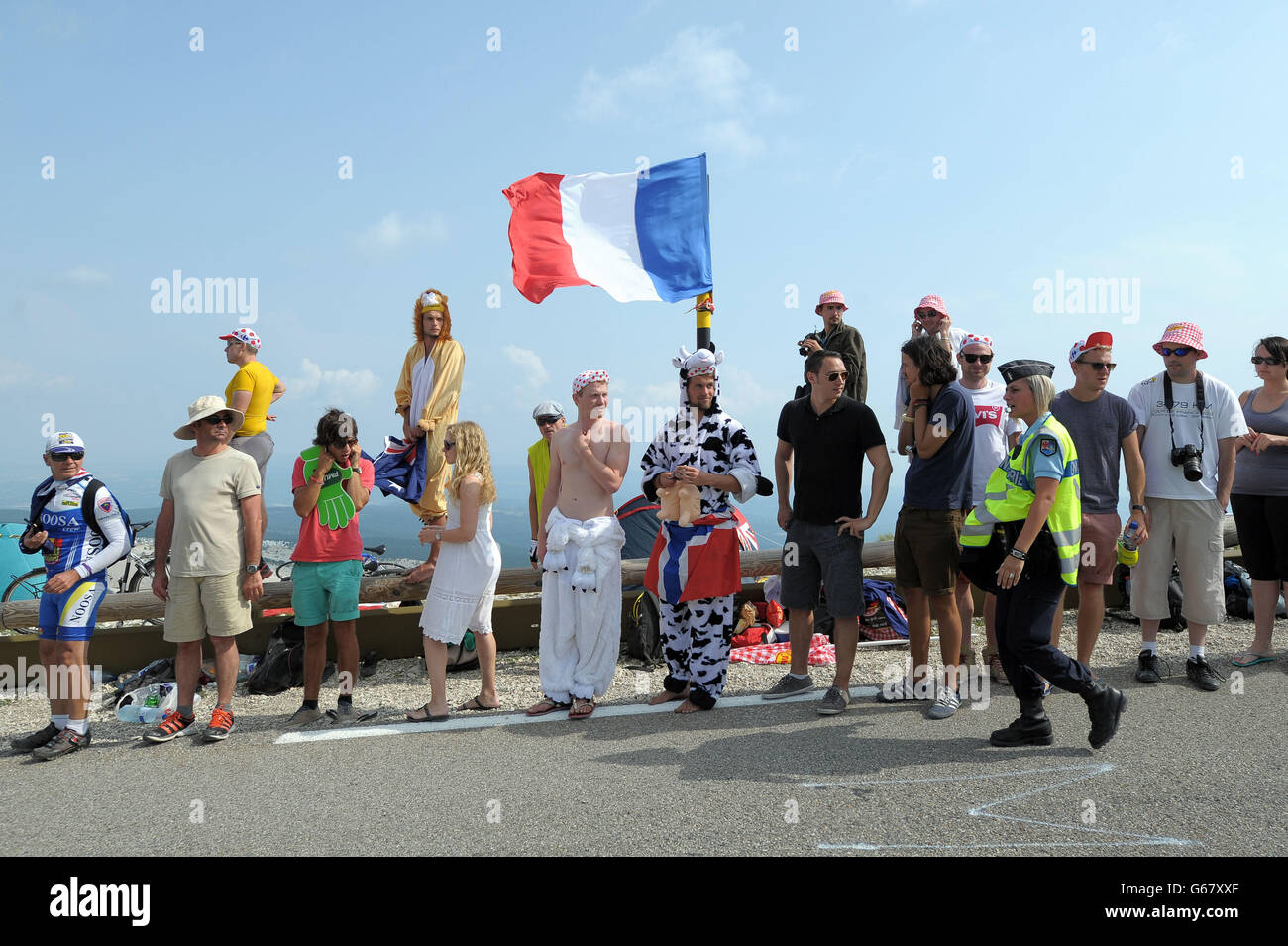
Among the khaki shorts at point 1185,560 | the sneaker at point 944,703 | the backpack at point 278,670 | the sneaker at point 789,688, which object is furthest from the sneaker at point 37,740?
the khaki shorts at point 1185,560

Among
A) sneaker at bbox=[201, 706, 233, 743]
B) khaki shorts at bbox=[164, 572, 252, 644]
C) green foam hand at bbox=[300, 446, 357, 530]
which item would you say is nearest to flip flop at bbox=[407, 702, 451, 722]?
sneaker at bbox=[201, 706, 233, 743]

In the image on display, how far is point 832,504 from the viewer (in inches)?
215

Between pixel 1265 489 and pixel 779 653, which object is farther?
pixel 779 653

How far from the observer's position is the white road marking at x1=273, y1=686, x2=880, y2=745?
523 centimetres

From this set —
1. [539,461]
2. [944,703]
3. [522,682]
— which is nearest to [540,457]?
[539,461]

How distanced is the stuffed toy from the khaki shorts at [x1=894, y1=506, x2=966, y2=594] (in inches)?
50.9

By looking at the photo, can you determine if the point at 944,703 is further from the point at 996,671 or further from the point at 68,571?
the point at 68,571

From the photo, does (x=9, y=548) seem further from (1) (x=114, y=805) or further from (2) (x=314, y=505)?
(1) (x=114, y=805)

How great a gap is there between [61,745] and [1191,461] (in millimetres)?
7466

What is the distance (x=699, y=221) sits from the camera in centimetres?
960

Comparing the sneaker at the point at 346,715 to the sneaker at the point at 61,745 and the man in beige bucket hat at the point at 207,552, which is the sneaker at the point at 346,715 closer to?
the man in beige bucket hat at the point at 207,552

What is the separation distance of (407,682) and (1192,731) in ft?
17.9

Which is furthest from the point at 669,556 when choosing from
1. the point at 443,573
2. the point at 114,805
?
the point at 114,805

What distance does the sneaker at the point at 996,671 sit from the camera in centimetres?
591
